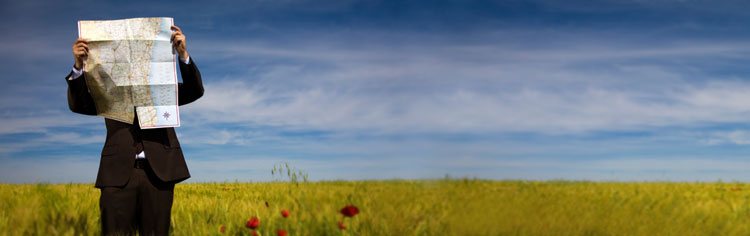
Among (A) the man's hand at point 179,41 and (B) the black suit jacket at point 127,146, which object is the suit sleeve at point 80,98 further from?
(A) the man's hand at point 179,41

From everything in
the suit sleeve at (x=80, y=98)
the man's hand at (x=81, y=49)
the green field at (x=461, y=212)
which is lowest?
the green field at (x=461, y=212)

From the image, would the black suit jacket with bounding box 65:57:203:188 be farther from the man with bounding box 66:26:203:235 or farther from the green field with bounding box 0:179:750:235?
the green field with bounding box 0:179:750:235

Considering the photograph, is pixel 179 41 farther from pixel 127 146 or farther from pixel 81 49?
pixel 127 146

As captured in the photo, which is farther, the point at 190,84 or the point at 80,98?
the point at 190,84

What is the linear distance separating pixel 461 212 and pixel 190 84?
109 inches

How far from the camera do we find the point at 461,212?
4.45 meters

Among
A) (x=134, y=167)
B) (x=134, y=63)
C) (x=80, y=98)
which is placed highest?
(x=134, y=63)

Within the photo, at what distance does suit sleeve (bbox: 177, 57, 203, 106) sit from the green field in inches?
53.9

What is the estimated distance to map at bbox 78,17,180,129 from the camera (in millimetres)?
5051

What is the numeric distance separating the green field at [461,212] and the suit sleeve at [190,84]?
1368 millimetres

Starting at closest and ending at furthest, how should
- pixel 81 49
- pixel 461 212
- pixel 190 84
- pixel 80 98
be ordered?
pixel 461 212
pixel 81 49
pixel 80 98
pixel 190 84

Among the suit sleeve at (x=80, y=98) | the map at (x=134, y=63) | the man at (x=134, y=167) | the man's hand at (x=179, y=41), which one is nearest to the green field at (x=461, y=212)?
the man at (x=134, y=167)

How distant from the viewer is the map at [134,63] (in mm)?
5051

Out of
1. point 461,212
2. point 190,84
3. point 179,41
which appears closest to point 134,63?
point 179,41
